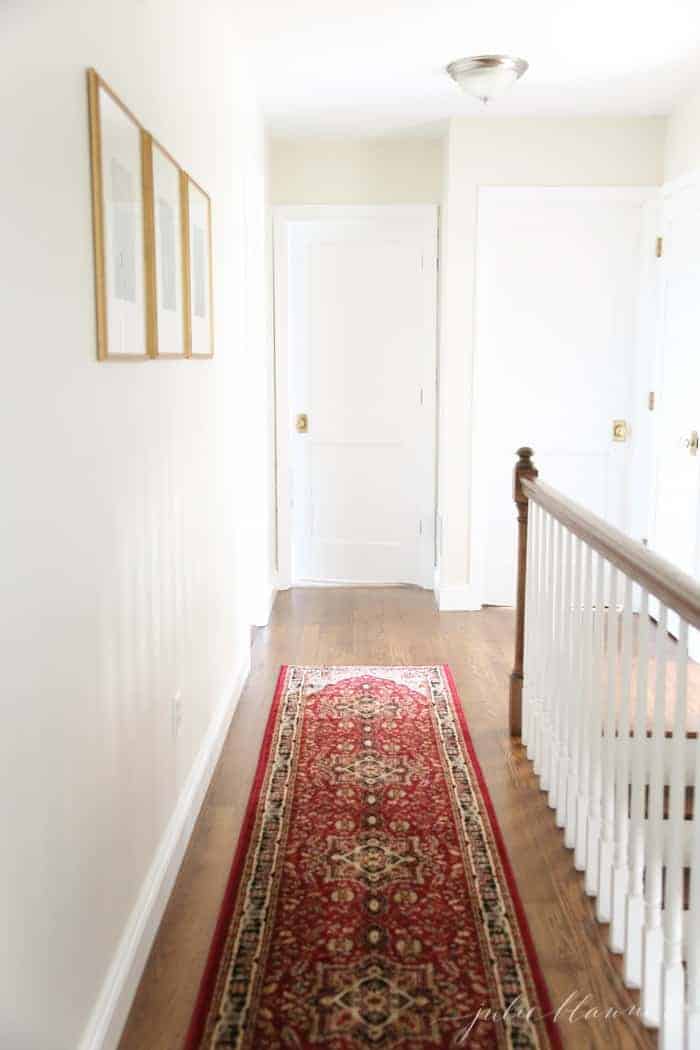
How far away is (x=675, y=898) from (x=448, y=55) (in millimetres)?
3340

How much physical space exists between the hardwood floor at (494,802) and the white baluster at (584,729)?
0.09 meters

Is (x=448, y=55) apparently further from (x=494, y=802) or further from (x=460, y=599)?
(x=494, y=802)

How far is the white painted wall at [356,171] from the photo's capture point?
537cm

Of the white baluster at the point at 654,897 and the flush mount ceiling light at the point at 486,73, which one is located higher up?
the flush mount ceiling light at the point at 486,73

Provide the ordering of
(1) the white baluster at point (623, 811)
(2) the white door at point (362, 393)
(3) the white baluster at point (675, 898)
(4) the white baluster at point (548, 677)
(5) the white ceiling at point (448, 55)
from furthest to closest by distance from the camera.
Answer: (2) the white door at point (362, 393) < (5) the white ceiling at point (448, 55) < (4) the white baluster at point (548, 677) < (1) the white baluster at point (623, 811) < (3) the white baluster at point (675, 898)

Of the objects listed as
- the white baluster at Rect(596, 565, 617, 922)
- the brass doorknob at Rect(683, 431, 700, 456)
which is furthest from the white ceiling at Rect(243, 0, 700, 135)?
the white baluster at Rect(596, 565, 617, 922)

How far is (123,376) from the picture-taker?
6.79 feet

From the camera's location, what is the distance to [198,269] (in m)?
3.03

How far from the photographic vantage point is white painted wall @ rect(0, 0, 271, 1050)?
141cm

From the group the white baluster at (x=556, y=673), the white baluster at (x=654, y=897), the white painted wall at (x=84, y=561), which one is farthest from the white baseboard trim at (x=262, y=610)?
the white baluster at (x=654, y=897)

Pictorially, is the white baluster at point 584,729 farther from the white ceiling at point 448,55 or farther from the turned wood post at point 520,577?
the white ceiling at point 448,55

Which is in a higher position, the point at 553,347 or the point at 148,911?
the point at 553,347

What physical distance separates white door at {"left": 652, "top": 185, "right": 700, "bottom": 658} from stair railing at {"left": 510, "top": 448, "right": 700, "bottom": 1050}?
1403 mm

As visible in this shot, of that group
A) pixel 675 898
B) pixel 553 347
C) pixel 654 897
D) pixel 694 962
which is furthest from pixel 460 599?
pixel 694 962
